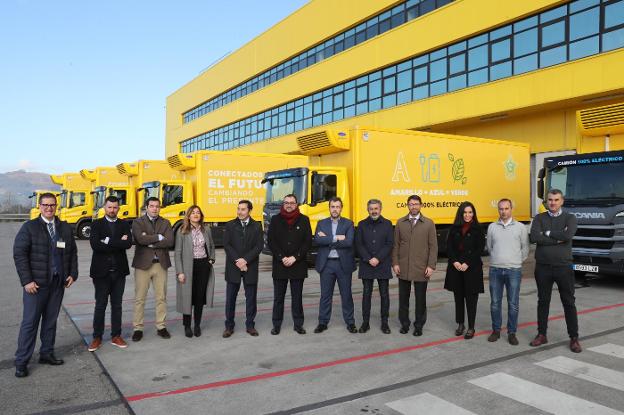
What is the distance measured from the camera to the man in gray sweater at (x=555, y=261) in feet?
18.2

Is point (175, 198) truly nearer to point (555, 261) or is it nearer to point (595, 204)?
point (595, 204)

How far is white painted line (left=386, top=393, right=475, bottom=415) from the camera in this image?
3.82 m

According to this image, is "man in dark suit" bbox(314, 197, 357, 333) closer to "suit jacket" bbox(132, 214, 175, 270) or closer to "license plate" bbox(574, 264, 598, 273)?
"suit jacket" bbox(132, 214, 175, 270)

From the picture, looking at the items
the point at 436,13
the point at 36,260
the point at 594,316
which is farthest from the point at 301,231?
the point at 436,13

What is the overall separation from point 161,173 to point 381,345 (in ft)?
56.1

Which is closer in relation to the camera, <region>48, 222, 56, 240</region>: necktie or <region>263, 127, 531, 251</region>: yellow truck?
<region>48, 222, 56, 240</region>: necktie

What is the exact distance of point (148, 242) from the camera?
5891 millimetres

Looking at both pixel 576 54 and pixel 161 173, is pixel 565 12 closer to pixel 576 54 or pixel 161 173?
pixel 576 54

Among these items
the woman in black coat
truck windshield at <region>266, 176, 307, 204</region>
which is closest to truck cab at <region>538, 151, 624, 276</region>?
the woman in black coat

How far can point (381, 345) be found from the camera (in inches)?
227

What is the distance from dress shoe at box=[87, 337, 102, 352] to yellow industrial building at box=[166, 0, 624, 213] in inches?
309

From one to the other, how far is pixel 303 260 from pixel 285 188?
625 cm

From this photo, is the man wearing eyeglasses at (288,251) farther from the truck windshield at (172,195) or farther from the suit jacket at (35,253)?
the truck windshield at (172,195)

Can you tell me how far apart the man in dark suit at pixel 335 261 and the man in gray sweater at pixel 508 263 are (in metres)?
1.74
